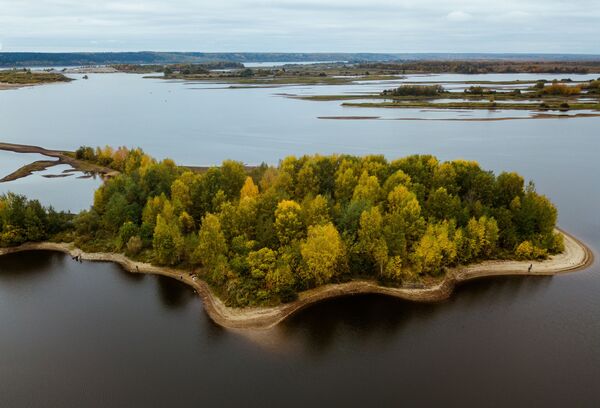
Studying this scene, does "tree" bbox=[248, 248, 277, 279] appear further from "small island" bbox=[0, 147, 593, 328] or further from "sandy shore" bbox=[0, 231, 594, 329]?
"sandy shore" bbox=[0, 231, 594, 329]

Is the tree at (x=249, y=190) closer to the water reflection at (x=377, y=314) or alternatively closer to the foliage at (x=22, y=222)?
the water reflection at (x=377, y=314)

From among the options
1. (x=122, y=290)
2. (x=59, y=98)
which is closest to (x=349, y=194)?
(x=122, y=290)

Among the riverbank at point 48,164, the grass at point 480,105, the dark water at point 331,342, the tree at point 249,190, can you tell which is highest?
the grass at point 480,105

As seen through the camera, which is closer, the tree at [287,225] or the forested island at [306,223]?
the forested island at [306,223]

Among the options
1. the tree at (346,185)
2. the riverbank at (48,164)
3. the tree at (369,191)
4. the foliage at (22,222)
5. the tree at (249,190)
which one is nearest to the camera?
the tree at (369,191)

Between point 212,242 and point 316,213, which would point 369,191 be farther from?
point 212,242

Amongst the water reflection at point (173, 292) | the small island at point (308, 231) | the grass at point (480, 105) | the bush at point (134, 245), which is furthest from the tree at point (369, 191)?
the grass at point (480, 105)
